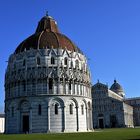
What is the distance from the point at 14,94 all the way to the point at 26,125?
6.95 metres

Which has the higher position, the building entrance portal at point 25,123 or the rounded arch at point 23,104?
the rounded arch at point 23,104

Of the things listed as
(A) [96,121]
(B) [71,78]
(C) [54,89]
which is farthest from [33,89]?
(A) [96,121]

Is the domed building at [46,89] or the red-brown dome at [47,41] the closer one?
the domed building at [46,89]

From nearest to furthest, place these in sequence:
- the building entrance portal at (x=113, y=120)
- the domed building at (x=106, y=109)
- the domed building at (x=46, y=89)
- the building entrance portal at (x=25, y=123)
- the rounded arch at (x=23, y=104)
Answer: the domed building at (x=46, y=89), the building entrance portal at (x=25, y=123), the rounded arch at (x=23, y=104), the domed building at (x=106, y=109), the building entrance portal at (x=113, y=120)

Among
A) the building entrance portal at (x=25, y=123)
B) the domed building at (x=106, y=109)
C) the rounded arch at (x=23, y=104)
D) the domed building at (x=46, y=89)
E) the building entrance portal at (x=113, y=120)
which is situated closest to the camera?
the domed building at (x=46, y=89)

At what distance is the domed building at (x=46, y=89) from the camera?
190 feet

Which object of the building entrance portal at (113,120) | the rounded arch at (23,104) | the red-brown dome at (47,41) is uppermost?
the red-brown dome at (47,41)

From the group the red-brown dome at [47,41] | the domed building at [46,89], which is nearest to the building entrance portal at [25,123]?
the domed building at [46,89]

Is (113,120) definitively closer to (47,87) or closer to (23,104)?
(47,87)

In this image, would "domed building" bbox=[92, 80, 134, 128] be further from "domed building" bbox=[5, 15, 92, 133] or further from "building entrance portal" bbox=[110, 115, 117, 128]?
"domed building" bbox=[5, 15, 92, 133]

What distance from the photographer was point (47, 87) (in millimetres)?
58406

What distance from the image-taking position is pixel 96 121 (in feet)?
373

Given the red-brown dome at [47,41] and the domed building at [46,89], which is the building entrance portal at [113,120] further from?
the red-brown dome at [47,41]

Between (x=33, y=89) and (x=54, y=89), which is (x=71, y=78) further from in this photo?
(x=33, y=89)
